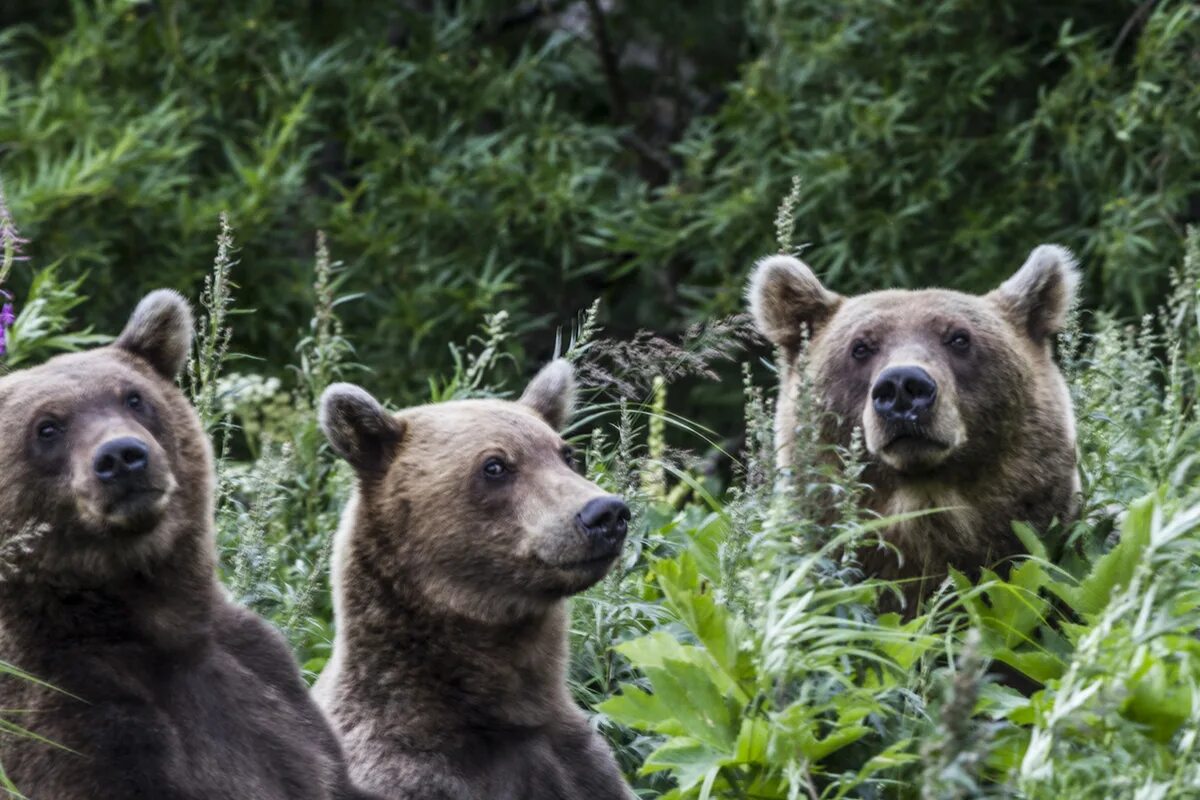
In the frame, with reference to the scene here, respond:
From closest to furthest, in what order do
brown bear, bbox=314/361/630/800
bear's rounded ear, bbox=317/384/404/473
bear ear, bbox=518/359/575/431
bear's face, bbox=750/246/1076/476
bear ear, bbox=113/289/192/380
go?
1. brown bear, bbox=314/361/630/800
2. bear ear, bbox=113/289/192/380
3. bear's rounded ear, bbox=317/384/404/473
4. bear ear, bbox=518/359/575/431
5. bear's face, bbox=750/246/1076/476

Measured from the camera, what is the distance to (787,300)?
6898mm

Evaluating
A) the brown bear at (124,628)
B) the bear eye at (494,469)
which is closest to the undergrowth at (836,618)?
the bear eye at (494,469)

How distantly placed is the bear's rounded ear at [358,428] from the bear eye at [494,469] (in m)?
0.28

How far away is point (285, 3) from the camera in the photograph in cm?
1344

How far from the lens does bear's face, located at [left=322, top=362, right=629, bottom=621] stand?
5410 millimetres

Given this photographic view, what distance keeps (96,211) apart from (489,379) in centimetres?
262

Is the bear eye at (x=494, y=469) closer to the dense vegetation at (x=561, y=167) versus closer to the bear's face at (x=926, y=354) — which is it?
the bear's face at (x=926, y=354)

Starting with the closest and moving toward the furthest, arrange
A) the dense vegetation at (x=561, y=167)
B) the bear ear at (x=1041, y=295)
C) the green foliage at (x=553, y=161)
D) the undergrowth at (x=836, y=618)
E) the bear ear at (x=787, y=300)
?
the undergrowth at (x=836, y=618)
the bear ear at (x=1041, y=295)
the bear ear at (x=787, y=300)
the dense vegetation at (x=561, y=167)
the green foliage at (x=553, y=161)

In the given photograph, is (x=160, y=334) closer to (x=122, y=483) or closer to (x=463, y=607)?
(x=122, y=483)

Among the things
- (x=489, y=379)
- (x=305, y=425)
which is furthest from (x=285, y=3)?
(x=305, y=425)

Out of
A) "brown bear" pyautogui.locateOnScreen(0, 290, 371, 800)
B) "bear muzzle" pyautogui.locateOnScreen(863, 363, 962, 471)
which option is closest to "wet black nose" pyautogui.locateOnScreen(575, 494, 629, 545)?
"brown bear" pyautogui.locateOnScreen(0, 290, 371, 800)

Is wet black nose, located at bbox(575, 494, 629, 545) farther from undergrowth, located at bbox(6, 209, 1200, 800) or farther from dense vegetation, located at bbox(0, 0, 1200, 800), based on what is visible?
dense vegetation, located at bbox(0, 0, 1200, 800)

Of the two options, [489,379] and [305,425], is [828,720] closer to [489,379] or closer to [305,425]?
[305,425]

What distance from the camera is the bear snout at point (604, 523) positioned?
536 cm
